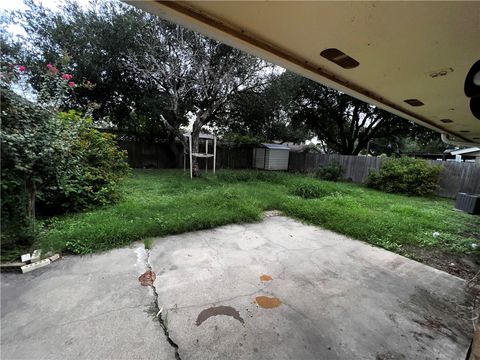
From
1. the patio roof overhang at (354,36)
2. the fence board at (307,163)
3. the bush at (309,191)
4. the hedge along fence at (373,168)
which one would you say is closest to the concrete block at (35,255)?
the patio roof overhang at (354,36)

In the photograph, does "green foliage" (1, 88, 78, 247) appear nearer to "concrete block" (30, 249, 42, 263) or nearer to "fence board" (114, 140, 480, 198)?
"concrete block" (30, 249, 42, 263)

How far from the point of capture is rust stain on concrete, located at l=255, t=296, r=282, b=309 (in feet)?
6.24

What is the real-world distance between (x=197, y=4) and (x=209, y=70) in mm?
7416

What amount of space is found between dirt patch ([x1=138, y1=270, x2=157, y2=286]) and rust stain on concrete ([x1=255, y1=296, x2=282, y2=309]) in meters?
0.97

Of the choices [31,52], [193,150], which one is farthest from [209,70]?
[31,52]

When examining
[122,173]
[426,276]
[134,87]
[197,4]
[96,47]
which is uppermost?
[96,47]

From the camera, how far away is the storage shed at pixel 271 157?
13.6 metres

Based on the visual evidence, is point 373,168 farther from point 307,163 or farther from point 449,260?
point 449,260

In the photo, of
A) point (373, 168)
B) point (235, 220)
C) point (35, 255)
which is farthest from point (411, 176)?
point (35, 255)

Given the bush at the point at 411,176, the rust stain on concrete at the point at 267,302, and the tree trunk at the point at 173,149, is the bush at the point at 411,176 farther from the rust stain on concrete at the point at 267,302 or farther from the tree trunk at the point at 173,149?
the tree trunk at the point at 173,149

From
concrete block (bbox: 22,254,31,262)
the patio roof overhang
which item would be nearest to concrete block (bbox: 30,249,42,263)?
concrete block (bbox: 22,254,31,262)

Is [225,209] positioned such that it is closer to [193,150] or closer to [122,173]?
[122,173]

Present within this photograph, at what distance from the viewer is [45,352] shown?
135cm

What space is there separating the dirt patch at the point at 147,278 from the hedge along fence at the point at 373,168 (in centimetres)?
917
